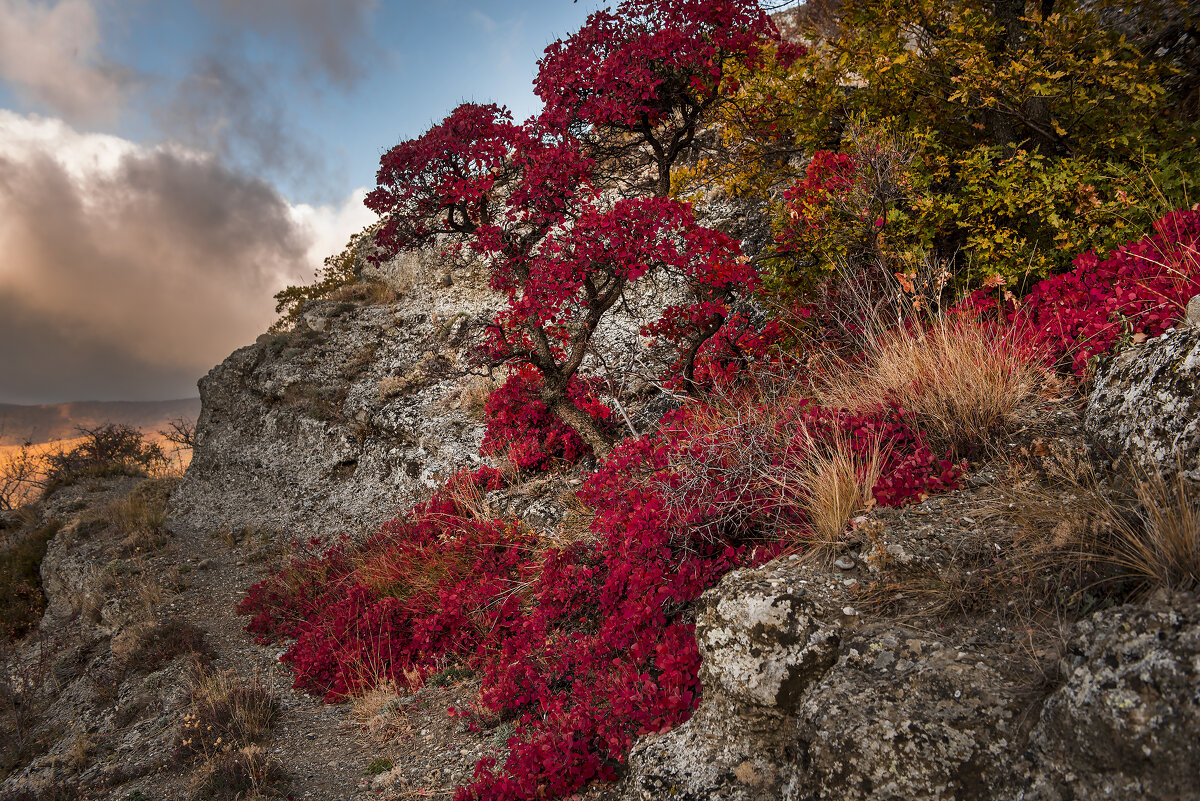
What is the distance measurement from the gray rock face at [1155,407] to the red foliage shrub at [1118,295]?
1.81 feet

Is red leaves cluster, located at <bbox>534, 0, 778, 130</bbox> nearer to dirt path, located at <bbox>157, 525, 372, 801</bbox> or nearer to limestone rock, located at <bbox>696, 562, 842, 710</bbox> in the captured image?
limestone rock, located at <bbox>696, 562, 842, 710</bbox>

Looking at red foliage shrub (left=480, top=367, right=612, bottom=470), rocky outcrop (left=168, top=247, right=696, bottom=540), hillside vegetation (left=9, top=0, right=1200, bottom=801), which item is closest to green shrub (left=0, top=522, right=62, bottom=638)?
rocky outcrop (left=168, top=247, right=696, bottom=540)

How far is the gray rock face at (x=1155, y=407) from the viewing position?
2730 millimetres

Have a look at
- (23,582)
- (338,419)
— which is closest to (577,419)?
(338,419)

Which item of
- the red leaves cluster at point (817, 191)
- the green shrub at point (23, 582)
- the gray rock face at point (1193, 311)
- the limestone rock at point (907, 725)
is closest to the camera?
the limestone rock at point (907, 725)

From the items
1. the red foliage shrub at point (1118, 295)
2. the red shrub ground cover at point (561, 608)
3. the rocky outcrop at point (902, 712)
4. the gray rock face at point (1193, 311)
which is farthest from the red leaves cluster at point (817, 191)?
the rocky outcrop at point (902, 712)

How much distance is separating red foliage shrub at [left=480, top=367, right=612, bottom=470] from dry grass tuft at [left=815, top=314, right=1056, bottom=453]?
Result: 3.70 metres

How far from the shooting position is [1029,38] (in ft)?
20.3

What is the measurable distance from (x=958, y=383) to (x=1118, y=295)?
54.3 inches

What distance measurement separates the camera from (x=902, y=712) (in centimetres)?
235

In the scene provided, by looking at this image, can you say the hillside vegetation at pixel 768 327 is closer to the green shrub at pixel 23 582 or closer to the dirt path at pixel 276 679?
the dirt path at pixel 276 679

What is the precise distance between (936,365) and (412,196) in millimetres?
6244

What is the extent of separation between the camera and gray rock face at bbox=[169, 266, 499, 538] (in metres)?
10.1

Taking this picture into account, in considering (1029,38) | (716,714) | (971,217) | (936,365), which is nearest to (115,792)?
(716,714)
